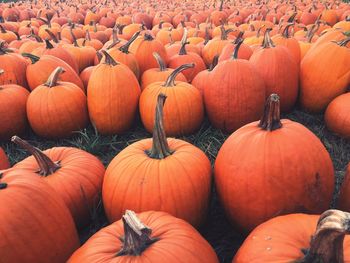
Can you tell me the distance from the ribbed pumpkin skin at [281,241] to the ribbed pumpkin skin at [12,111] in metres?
2.46

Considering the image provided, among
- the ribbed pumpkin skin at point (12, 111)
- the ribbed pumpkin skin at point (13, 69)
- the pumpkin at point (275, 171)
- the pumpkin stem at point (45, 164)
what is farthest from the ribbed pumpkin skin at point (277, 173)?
the ribbed pumpkin skin at point (13, 69)

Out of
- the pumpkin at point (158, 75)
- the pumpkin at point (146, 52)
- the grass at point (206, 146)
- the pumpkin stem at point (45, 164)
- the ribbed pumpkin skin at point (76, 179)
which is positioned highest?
the pumpkin at point (146, 52)

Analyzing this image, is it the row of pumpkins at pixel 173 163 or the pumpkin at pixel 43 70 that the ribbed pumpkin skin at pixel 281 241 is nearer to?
the row of pumpkins at pixel 173 163

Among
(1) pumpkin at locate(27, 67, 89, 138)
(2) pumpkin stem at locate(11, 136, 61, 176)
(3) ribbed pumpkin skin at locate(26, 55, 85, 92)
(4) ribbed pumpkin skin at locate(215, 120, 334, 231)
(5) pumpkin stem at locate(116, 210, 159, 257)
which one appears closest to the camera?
(5) pumpkin stem at locate(116, 210, 159, 257)

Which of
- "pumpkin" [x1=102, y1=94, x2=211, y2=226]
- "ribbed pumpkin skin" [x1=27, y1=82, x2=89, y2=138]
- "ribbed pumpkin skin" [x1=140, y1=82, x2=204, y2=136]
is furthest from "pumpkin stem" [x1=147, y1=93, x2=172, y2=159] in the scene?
"ribbed pumpkin skin" [x1=27, y1=82, x2=89, y2=138]

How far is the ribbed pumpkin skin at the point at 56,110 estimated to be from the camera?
2.97 metres

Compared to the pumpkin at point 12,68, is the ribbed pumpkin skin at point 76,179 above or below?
below

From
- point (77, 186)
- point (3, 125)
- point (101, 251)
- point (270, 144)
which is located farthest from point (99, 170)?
point (3, 125)

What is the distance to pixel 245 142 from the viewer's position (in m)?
1.77

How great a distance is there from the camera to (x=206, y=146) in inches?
112

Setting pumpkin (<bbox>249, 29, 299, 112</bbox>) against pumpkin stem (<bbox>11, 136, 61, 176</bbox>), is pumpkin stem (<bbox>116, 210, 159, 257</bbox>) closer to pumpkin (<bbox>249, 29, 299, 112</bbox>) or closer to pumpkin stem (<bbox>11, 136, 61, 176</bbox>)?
pumpkin stem (<bbox>11, 136, 61, 176</bbox>)

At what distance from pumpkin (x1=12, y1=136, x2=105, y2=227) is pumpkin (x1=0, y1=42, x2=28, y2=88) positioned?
1589 mm

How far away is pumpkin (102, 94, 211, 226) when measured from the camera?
1806 millimetres

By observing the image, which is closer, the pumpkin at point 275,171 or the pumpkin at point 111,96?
the pumpkin at point 275,171
